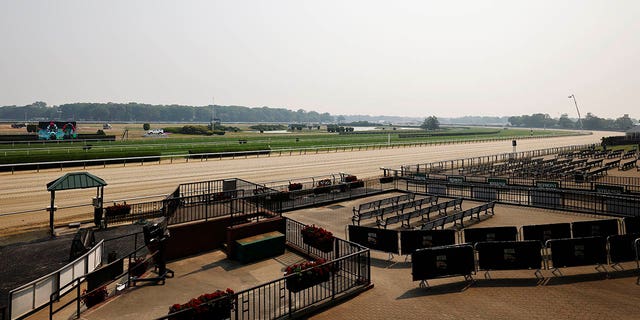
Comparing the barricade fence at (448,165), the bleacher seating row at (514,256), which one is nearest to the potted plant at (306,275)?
the bleacher seating row at (514,256)

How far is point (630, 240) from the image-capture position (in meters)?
12.7

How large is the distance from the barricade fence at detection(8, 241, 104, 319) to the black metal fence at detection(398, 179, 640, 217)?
73.4 ft

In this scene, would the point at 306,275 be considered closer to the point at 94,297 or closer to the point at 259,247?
the point at 259,247

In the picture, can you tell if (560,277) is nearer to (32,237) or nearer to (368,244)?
(368,244)

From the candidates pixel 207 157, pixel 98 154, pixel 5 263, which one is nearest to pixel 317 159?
pixel 207 157

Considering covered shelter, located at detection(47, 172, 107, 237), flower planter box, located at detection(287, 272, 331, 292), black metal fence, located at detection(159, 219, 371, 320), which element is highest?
covered shelter, located at detection(47, 172, 107, 237)

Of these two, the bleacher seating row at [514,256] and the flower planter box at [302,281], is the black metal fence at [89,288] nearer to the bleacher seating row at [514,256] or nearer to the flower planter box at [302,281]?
the flower planter box at [302,281]

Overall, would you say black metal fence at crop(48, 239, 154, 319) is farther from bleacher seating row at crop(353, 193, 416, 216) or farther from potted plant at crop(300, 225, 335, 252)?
bleacher seating row at crop(353, 193, 416, 216)

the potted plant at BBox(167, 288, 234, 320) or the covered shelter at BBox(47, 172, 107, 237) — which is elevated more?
the covered shelter at BBox(47, 172, 107, 237)

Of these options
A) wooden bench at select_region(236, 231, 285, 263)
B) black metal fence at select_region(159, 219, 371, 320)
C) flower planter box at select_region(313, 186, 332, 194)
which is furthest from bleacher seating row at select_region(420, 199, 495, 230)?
flower planter box at select_region(313, 186, 332, 194)

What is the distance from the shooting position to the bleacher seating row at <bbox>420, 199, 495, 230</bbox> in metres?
16.3

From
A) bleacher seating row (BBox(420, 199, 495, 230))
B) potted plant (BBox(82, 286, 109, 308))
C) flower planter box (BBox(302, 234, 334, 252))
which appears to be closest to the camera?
potted plant (BBox(82, 286, 109, 308))

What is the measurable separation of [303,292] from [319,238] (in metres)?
2.49

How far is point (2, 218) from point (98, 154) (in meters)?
29.7
